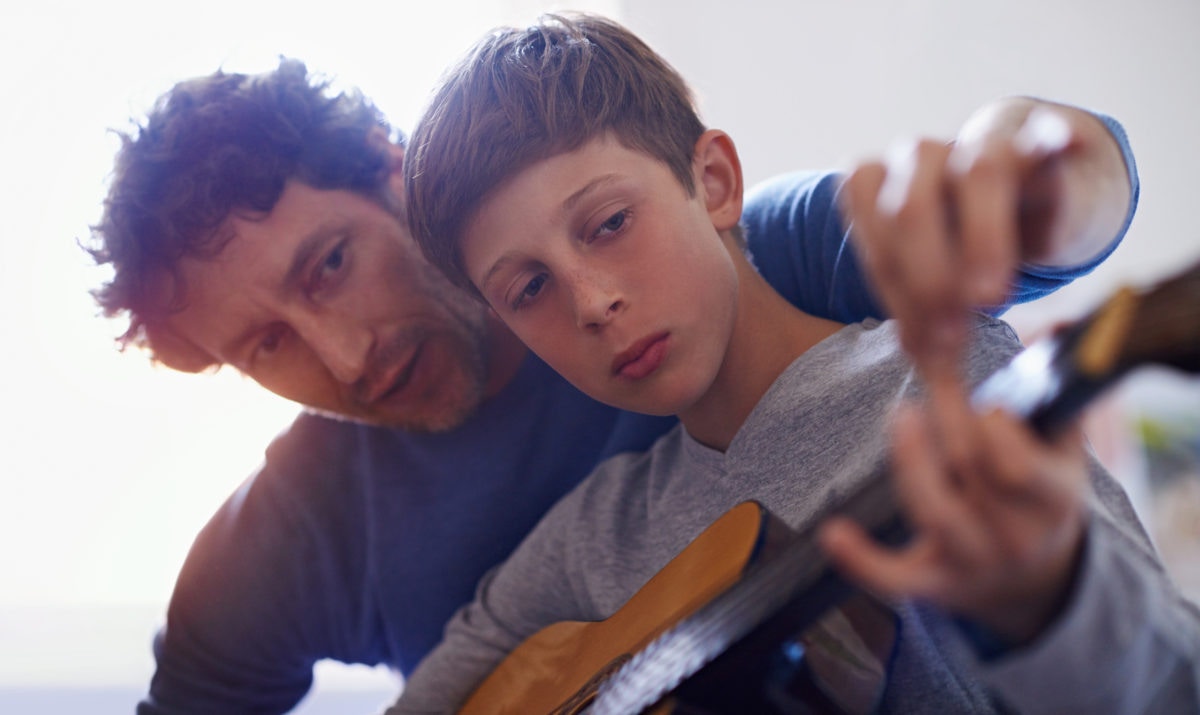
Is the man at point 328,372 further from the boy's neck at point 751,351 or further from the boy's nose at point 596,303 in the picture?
the boy's nose at point 596,303

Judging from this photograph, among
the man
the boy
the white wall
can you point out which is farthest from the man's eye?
the white wall

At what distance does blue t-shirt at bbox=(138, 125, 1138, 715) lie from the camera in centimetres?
112

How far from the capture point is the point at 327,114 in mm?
1163

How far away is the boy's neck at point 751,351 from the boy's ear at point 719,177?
0.12ft

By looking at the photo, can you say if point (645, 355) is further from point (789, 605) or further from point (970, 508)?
point (970, 508)

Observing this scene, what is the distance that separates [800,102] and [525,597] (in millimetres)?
1225

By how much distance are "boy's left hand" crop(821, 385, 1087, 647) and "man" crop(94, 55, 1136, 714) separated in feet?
1.96

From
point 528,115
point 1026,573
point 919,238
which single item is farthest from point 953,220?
point 528,115

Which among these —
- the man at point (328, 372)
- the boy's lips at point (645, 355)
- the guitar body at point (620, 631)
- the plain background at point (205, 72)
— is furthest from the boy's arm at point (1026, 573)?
the plain background at point (205, 72)

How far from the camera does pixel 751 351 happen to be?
806 millimetres

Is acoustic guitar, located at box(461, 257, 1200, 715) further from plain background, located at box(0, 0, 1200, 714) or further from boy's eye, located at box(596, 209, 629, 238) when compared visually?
plain background, located at box(0, 0, 1200, 714)

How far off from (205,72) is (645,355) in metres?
0.79

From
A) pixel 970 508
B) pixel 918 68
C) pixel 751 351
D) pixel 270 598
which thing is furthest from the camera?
pixel 918 68

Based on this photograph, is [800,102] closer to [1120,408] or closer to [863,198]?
[1120,408]
